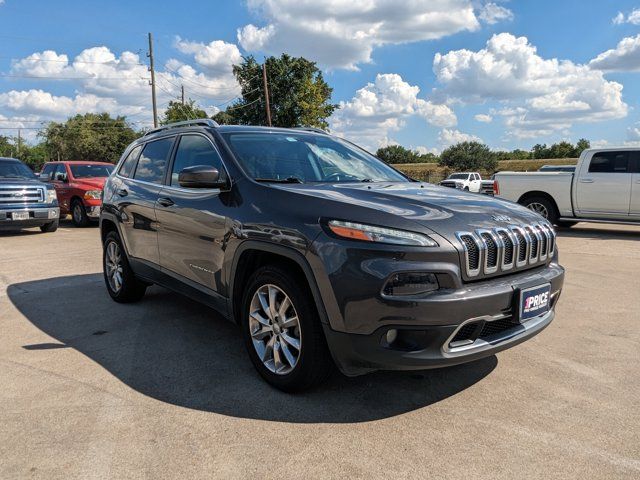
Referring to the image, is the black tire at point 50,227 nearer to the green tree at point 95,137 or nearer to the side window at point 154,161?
the side window at point 154,161

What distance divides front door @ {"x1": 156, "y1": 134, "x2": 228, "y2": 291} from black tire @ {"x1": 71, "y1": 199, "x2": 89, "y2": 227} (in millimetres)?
9979

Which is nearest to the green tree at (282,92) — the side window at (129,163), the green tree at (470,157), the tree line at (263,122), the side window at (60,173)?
the tree line at (263,122)

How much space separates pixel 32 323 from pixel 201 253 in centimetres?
216

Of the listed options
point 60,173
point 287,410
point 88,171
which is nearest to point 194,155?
point 287,410

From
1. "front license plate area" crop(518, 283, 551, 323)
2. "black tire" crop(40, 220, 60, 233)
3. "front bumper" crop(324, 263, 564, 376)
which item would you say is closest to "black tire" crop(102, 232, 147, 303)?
"front bumper" crop(324, 263, 564, 376)

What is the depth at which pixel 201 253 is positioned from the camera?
3719 millimetres

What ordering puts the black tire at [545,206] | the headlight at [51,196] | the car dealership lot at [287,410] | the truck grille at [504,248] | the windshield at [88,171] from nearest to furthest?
the car dealership lot at [287,410] < the truck grille at [504,248] < the headlight at [51,196] < the black tire at [545,206] < the windshield at [88,171]

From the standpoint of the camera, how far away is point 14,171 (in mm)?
11766

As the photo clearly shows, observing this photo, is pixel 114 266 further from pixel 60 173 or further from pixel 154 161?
pixel 60 173

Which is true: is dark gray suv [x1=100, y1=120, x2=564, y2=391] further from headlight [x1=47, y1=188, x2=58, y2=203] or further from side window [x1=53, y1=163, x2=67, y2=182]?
side window [x1=53, y1=163, x2=67, y2=182]

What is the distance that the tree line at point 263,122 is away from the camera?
152 ft

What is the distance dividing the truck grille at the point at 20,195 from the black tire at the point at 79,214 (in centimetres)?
177

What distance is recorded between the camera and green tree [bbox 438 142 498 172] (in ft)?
206

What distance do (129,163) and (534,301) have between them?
4214 millimetres
